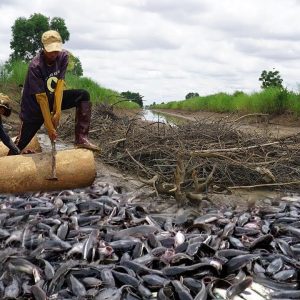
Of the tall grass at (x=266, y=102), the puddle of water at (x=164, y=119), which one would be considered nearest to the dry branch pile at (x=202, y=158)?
the puddle of water at (x=164, y=119)

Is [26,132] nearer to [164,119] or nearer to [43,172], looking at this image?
[43,172]

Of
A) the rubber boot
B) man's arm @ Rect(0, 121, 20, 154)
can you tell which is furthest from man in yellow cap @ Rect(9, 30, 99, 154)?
man's arm @ Rect(0, 121, 20, 154)

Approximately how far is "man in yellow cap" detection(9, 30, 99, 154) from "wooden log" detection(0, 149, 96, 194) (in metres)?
0.36

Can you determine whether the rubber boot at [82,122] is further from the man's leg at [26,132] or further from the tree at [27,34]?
the tree at [27,34]

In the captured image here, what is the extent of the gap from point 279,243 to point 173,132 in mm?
4798

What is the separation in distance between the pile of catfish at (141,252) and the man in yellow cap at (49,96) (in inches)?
57.1

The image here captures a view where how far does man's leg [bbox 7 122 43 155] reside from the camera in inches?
281

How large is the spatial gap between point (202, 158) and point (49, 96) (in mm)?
2690

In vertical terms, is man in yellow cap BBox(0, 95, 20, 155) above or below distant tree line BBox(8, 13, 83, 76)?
below

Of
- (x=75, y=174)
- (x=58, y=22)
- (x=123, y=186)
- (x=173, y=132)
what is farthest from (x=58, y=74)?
(x=58, y=22)

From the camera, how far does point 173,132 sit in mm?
9258

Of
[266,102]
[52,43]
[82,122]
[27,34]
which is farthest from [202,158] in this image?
[27,34]

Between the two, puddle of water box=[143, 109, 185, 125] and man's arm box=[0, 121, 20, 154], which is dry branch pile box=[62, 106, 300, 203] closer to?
puddle of water box=[143, 109, 185, 125]

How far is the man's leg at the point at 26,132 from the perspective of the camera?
712 cm
